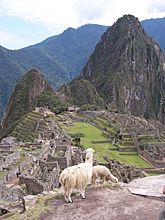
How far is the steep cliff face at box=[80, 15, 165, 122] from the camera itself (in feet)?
424

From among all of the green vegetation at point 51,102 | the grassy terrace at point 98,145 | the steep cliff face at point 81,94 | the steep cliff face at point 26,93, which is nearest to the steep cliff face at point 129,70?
the steep cliff face at point 81,94

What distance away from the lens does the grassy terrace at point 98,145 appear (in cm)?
4062

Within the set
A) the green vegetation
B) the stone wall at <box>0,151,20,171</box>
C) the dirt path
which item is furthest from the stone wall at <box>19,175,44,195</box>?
the green vegetation

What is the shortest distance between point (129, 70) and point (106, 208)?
13206 cm

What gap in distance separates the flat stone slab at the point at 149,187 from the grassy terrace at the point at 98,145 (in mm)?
24342

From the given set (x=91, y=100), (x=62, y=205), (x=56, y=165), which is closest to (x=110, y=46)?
(x=91, y=100)

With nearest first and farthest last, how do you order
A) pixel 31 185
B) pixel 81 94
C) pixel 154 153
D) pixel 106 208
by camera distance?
pixel 106 208 → pixel 31 185 → pixel 154 153 → pixel 81 94

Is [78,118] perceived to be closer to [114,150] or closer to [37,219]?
[114,150]

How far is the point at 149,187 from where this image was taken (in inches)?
373

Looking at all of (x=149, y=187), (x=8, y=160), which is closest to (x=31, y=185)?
(x=8, y=160)

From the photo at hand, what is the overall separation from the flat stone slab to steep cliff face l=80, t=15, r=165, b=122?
110534 mm

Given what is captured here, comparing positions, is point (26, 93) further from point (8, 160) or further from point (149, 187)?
point (149, 187)

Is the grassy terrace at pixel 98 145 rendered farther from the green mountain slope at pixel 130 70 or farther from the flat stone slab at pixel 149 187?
the green mountain slope at pixel 130 70

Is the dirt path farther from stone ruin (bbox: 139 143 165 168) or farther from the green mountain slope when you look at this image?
the green mountain slope
